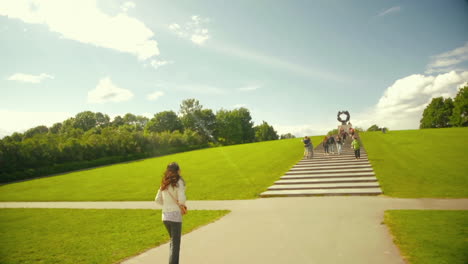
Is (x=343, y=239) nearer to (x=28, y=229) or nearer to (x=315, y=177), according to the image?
(x=315, y=177)

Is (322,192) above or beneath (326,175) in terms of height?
beneath

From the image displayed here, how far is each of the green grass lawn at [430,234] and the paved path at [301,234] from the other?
11.4 inches

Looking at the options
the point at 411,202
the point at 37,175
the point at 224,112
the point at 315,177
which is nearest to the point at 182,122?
Answer: the point at 224,112

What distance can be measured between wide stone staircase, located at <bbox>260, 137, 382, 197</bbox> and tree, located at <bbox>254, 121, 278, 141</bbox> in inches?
3898

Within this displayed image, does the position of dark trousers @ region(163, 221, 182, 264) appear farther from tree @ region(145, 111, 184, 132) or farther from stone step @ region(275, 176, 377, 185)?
tree @ region(145, 111, 184, 132)

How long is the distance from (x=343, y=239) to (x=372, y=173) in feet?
37.5

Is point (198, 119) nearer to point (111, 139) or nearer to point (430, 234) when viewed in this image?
point (111, 139)

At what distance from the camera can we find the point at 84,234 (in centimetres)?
940

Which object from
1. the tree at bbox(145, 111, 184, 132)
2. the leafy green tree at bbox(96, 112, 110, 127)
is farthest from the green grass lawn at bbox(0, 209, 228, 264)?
the leafy green tree at bbox(96, 112, 110, 127)

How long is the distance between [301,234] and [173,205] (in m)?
4.01

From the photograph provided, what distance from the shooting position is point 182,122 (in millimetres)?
101688

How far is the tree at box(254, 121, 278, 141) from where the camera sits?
121062 millimetres

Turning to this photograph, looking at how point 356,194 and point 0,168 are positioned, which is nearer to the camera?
point 356,194

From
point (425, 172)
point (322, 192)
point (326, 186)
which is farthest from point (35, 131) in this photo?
point (425, 172)
